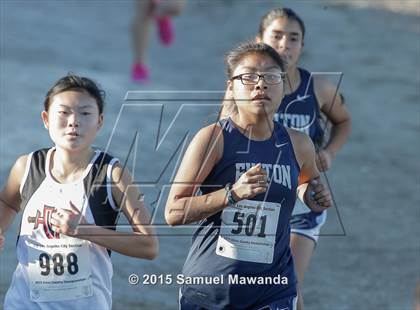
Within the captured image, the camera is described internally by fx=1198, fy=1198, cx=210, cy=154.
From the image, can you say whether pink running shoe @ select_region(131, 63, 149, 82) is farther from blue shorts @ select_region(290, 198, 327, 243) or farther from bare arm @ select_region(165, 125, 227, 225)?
bare arm @ select_region(165, 125, 227, 225)

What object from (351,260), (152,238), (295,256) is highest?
(152,238)

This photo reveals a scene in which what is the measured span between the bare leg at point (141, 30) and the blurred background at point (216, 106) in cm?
38

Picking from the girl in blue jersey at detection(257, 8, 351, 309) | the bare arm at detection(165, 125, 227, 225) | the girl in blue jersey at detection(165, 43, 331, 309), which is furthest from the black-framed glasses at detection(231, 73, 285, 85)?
the girl in blue jersey at detection(257, 8, 351, 309)

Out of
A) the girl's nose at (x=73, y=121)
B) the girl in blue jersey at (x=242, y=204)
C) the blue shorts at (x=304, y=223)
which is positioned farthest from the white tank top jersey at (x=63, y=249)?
the blue shorts at (x=304, y=223)

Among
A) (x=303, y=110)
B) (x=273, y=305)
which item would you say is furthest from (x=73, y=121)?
(x=303, y=110)

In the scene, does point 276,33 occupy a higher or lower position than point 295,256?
higher

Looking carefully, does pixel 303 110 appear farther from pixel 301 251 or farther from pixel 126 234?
pixel 126 234

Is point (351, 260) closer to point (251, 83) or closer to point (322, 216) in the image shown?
point (322, 216)

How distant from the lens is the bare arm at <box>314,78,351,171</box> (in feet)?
22.3

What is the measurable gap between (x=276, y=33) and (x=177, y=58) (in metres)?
9.10

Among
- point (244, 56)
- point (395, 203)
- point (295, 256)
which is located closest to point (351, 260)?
point (395, 203)

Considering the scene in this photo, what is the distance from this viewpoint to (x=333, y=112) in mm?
7004

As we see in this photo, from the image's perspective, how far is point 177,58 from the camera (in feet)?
51.5

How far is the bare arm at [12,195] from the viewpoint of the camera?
4883 millimetres
